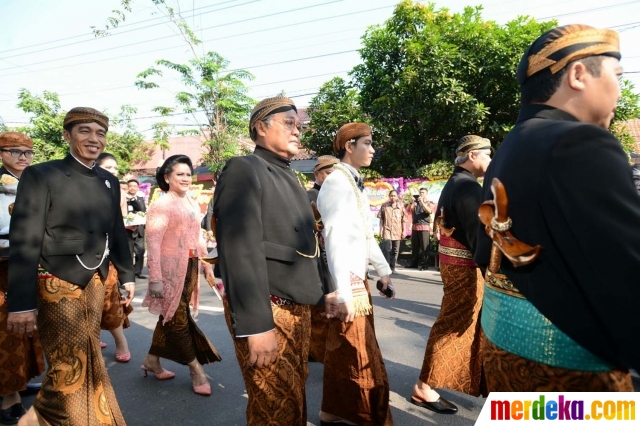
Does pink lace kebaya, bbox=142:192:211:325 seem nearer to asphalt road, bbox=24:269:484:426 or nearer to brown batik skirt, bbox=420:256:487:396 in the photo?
asphalt road, bbox=24:269:484:426

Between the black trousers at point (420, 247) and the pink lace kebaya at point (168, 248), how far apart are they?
7216 millimetres

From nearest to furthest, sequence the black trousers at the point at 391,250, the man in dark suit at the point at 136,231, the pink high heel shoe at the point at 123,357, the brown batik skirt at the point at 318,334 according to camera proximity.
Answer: the brown batik skirt at the point at 318,334 → the pink high heel shoe at the point at 123,357 → the man in dark suit at the point at 136,231 → the black trousers at the point at 391,250

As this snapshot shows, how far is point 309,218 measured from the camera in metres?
2.24

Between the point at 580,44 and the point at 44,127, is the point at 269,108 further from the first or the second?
the point at 44,127

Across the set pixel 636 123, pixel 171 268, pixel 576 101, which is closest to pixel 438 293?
pixel 171 268

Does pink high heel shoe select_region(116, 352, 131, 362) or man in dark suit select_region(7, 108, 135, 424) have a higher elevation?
man in dark suit select_region(7, 108, 135, 424)

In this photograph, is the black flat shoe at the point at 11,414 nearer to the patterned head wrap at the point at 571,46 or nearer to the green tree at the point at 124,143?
the patterned head wrap at the point at 571,46

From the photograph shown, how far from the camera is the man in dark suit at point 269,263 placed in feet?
6.04

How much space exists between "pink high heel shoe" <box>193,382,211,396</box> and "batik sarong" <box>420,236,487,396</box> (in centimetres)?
169

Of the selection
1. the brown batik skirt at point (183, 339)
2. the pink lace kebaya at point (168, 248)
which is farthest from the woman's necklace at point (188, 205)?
the brown batik skirt at point (183, 339)

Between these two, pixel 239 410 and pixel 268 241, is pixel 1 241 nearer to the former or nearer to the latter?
pixel 239 410

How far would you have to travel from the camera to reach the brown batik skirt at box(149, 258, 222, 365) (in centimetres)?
371

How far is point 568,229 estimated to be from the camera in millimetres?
1208

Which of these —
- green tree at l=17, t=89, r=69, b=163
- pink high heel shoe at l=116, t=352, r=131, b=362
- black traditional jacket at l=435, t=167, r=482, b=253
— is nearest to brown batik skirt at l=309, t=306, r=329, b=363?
black traditional jacket at l=435, t=167, r=482, b=253
